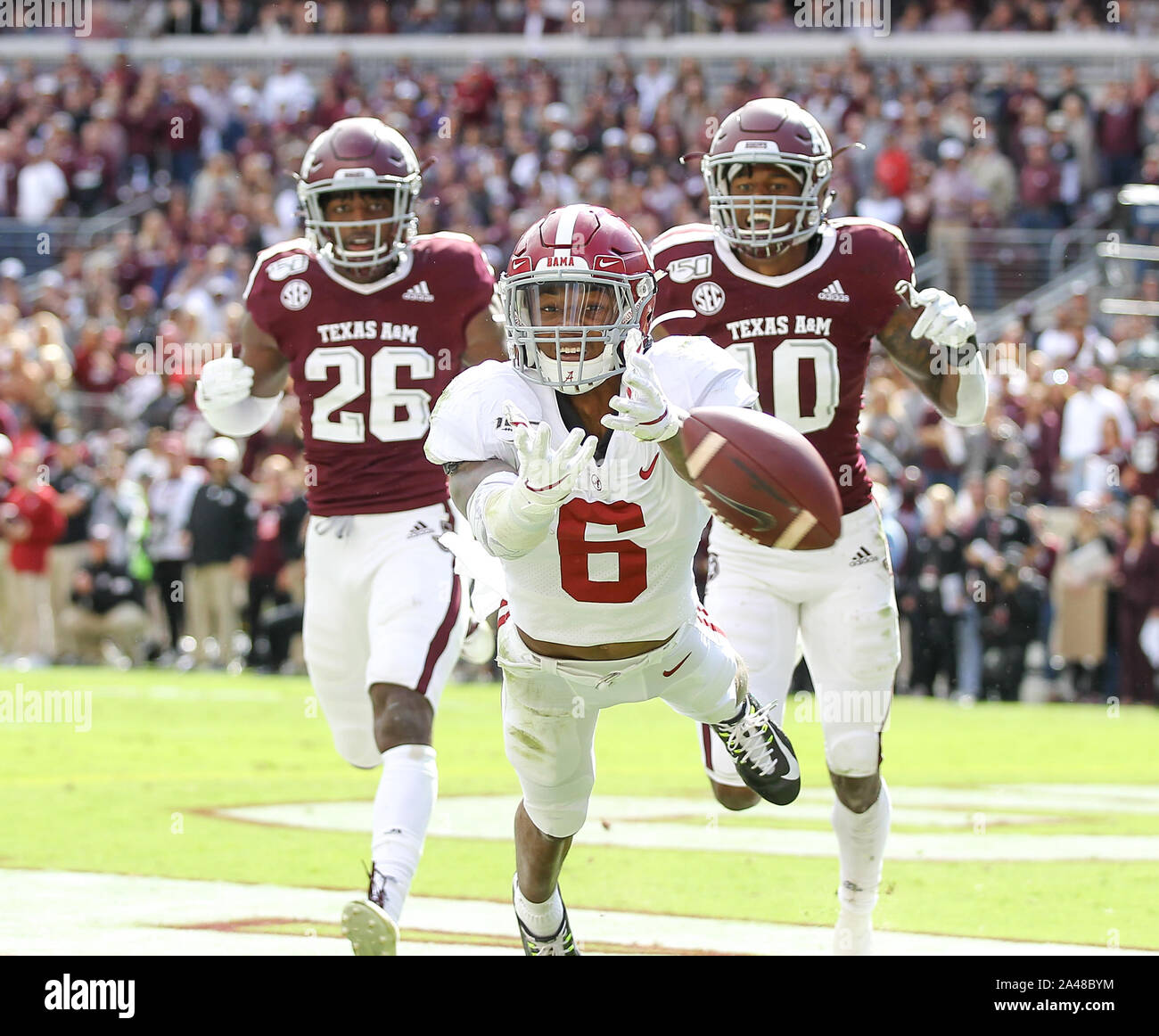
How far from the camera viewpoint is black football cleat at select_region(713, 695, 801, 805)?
4863 mm

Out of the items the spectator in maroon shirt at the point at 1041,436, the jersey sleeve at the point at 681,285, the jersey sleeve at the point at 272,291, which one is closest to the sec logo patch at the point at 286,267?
the jersey sleeve at the point at 272,291

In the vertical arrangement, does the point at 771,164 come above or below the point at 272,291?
above

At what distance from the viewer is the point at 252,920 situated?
5543 millimetres

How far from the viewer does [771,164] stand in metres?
A: 5.51

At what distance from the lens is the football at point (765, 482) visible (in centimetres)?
391

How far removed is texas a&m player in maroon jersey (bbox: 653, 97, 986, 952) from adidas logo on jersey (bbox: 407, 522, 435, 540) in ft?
2.90

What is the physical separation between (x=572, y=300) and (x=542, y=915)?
64.5 inches

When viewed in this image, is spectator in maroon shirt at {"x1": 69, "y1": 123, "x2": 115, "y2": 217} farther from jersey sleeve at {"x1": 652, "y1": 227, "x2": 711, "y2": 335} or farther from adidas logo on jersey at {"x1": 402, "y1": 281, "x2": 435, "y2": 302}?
jersey sleeve at {"x1": 652, "y1": 227, "x2": 711, "y2": 335}

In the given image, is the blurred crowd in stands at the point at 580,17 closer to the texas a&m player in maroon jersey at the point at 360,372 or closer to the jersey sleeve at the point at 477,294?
the jersey sleeve at the point at 477,294

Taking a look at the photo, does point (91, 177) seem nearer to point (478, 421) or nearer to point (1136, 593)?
point (1136, 593)

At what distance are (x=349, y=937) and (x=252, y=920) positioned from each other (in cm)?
107
